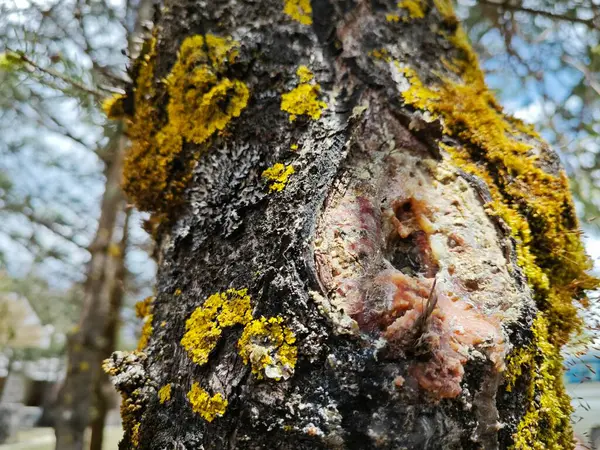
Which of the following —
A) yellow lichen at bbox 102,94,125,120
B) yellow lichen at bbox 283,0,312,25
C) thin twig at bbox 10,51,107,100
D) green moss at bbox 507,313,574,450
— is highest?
thin twig at bbox 10,51,107,100

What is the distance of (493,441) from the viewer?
2.51ft

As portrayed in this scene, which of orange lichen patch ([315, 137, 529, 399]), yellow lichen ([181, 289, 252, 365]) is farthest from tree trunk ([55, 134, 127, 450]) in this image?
orange lichen patch ([315, 137, 529, 399])

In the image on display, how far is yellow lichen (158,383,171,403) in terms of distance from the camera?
0.88 meters

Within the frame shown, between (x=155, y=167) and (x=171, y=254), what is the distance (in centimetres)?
24

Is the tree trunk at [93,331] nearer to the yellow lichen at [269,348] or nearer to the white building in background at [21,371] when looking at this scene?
the yellow lichen at [269,348]

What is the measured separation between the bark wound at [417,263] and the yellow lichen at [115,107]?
738 mm

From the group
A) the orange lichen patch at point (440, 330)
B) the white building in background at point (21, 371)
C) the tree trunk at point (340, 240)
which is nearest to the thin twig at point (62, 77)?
the tree trunk at point (340, 240)

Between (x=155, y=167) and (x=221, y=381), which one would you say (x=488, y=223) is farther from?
(x=155, y=167)

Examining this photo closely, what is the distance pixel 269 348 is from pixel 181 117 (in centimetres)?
62

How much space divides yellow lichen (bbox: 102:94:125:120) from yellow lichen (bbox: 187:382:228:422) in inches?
32.9

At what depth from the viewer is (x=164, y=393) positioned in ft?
2.92

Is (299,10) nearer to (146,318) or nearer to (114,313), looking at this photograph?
(146,318)

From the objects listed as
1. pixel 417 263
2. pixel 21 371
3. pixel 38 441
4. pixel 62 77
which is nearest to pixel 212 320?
pixel 417 263

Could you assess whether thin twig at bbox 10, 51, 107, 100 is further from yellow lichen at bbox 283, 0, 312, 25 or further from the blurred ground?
the blurred ground
